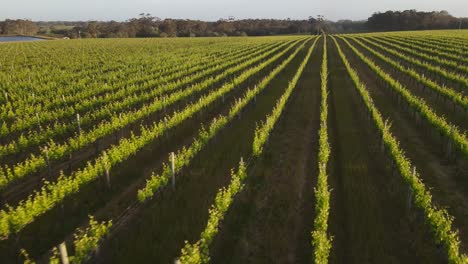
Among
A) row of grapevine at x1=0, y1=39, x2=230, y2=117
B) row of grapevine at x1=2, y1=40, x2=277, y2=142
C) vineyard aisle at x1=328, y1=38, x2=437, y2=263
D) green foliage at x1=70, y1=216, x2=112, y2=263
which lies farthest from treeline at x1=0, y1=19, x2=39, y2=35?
green foliage at x1=70, y1=216, x2=112, y2=263

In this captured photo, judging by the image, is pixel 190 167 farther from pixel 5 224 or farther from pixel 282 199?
pixel 5 224

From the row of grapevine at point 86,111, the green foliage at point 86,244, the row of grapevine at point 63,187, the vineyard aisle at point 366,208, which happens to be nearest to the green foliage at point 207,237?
the green foliage at point 86,244

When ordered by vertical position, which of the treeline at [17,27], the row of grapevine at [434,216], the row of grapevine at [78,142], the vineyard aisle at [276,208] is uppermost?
the treeline at [17,27]

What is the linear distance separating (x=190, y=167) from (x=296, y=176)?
4.12 m

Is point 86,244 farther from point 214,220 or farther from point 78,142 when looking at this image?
point 78,142

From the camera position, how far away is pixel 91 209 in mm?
11758

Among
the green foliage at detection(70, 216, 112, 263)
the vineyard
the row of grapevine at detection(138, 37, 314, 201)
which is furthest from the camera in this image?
the row of grapevine at detection(138, 37, 314, 201)

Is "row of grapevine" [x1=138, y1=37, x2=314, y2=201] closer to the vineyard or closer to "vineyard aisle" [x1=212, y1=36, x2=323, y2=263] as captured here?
the vineyard

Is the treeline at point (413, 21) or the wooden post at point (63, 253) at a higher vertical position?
the treeline at point (413, 21)

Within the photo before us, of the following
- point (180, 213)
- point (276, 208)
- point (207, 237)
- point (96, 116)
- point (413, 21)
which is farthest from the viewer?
point (413, 21)

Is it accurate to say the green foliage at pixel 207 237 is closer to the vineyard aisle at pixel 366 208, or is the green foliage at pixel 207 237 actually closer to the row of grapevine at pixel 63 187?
the vineyard aisle at pixel 366 208

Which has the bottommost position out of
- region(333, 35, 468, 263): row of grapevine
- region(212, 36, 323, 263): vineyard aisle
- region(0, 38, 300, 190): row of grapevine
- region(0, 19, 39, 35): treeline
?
region(212, 36, 323, 263): vineyard aisle

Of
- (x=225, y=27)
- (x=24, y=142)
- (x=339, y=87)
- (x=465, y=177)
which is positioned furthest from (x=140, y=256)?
(x=225, y=27)

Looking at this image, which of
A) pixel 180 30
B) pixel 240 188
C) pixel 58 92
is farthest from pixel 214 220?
pixel 180 30
